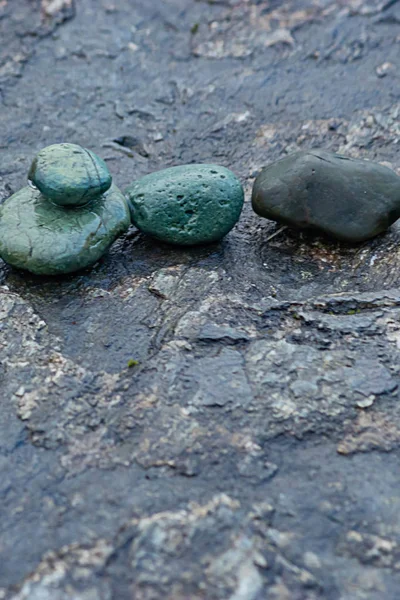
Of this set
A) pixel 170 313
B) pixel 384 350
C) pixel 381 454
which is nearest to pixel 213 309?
pixel 170 313

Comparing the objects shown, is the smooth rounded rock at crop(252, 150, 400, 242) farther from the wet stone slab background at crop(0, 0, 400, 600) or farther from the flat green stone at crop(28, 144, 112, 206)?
the flat green stone at crop(28, 144, 112, 206)

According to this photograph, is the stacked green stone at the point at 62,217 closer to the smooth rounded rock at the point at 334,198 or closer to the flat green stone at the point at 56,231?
the flat green stone at the point at 56,231

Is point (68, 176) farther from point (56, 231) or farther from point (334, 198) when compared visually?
point (334, 198)

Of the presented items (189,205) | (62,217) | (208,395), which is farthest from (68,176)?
(208,395)

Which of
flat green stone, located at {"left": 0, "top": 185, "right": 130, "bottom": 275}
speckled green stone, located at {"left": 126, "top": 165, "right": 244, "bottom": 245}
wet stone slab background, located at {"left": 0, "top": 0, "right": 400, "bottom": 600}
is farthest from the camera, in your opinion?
speckled green stone, located at {"left": 126, "top": 165, "right": 244, "bottom": 245}

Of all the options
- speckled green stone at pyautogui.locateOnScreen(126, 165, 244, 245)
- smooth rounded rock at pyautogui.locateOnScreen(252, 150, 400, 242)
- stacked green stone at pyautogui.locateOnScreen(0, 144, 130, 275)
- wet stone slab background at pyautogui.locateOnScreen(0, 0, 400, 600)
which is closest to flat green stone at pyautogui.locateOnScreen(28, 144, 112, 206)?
stacked green stone at pyautogui.locateOnScreen(0, 144, 130, 275)

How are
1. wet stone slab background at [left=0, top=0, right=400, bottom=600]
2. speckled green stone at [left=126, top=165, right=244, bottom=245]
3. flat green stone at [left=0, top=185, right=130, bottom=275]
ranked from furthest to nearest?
speckled green stone at [left=126, top=165, right=244, bottom=245], flat green stone at [left=0, top=185, right=130, bottom=275], wet stone slab background at [left=0, top=0, right=400, bottom=600]
